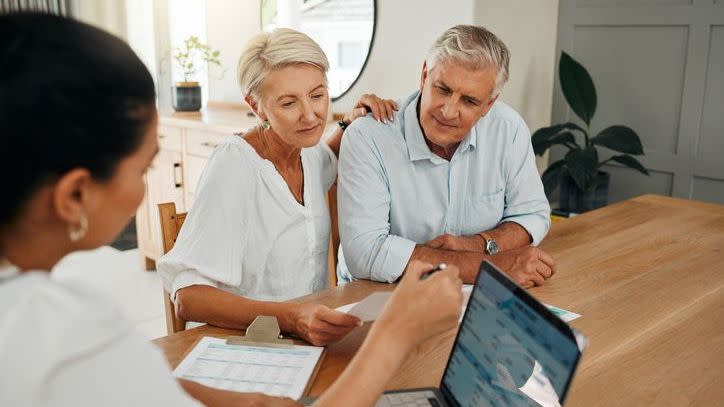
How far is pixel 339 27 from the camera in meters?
3.39

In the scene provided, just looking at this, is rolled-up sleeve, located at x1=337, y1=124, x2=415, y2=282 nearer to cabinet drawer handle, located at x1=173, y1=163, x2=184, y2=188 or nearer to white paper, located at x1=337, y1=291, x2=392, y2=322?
white paper, located at x1=337, y1=291, x2=392, y2=322

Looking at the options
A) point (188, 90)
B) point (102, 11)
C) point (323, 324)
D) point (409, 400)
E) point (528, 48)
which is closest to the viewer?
point (409, 400)

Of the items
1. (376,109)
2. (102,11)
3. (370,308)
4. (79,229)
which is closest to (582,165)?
(376,109)

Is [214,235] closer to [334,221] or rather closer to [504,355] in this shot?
[334,221]

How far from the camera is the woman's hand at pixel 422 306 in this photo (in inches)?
34.7

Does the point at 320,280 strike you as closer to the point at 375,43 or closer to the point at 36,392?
the point at 36,392

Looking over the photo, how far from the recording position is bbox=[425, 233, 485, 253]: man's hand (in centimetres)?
174

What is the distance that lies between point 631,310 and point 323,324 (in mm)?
708

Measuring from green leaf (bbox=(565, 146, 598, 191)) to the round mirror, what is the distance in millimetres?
1081

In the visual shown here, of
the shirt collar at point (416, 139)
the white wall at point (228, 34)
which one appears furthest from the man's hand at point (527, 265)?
the white wall at point (228, 34)

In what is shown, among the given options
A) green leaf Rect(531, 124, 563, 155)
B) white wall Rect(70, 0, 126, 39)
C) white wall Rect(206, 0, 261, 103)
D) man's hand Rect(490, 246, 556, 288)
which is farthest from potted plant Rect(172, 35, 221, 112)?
man's hand Rect(490, 246, 556, 288)

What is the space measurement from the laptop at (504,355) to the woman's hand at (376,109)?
95 cm

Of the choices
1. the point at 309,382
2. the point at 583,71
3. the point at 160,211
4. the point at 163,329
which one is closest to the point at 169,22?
the point at 163,329

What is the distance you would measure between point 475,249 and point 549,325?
36.5 inches
